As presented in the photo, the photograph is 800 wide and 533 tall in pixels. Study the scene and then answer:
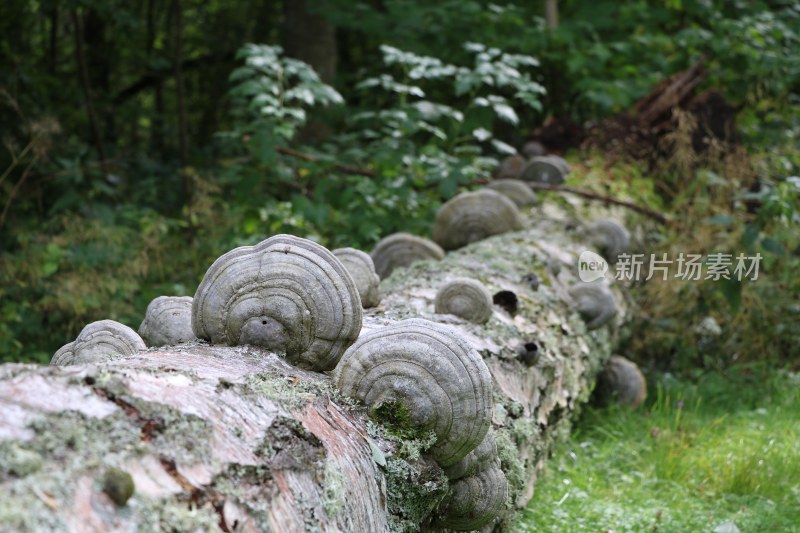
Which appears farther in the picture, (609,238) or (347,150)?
(347,150)

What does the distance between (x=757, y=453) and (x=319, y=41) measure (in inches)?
294

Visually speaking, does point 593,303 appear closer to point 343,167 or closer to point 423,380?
point 343,167

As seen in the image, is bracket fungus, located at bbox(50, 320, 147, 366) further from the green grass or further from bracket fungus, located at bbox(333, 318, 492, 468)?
the green grass

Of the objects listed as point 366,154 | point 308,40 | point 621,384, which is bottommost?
point 621,384

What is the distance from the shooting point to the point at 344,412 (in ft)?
7.80

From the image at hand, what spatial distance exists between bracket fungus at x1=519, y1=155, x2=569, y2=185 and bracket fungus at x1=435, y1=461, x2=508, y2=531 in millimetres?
5632

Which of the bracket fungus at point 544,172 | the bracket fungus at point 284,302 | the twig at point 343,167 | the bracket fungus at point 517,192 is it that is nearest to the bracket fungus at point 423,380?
the bracket fungus at point 284,302

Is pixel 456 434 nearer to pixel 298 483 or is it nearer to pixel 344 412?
pixel 344 412

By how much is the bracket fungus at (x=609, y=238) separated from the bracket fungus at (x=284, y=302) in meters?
4.57

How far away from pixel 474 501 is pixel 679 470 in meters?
2.49

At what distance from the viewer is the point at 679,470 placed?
15.4 ft

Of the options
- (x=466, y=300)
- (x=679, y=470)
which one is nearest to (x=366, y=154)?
(x=466, y=300)

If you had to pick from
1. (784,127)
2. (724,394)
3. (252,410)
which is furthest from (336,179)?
(784,127)

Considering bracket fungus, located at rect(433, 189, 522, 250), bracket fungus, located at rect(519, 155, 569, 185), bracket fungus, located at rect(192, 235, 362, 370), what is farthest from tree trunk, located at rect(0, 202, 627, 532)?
bracket fungus, located at rect(519, 155, 569, 185)
